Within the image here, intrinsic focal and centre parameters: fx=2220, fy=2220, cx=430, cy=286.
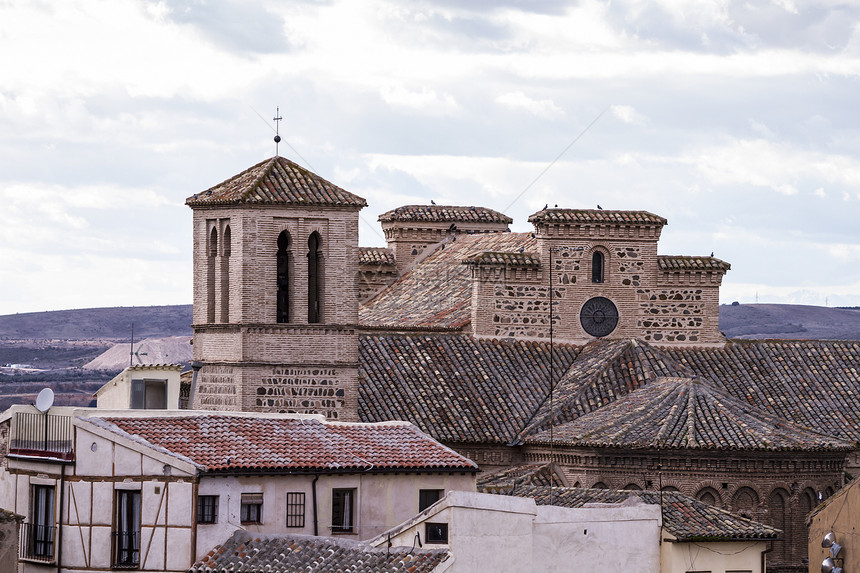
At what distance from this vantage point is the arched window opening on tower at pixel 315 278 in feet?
166

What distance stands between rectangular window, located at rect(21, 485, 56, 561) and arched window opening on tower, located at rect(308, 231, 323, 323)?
10.7m

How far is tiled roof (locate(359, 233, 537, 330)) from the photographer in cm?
5766

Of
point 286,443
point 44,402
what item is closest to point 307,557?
point 286,443

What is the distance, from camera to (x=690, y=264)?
56.3 meters

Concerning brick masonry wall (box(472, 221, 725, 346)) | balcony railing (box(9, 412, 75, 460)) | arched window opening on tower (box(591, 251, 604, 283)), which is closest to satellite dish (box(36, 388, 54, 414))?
balcony railing (box(9, 412, 75, 460))

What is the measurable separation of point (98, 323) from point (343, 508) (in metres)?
140

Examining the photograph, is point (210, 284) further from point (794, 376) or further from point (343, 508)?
point (794, 376)

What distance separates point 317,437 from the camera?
4331 cm

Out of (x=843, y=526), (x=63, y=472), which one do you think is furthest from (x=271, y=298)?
(x=843, y=526)

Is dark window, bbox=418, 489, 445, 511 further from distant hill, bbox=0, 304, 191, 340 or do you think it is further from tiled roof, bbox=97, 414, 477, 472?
distant hill, bbox=0, 304, 191, 340

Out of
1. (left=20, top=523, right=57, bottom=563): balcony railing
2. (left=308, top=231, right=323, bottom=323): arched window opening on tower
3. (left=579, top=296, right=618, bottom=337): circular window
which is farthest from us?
(left=579, top=296, right=618, bottom=337): circular window

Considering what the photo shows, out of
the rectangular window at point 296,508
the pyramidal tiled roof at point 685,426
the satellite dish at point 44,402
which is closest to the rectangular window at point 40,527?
the satellite dish at point 44,402

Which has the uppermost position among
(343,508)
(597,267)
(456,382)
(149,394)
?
(597,267)

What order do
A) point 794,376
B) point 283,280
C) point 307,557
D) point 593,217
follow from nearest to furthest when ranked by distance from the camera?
point 307,557 → point 283,280 → point 794,376 → point 593,217
